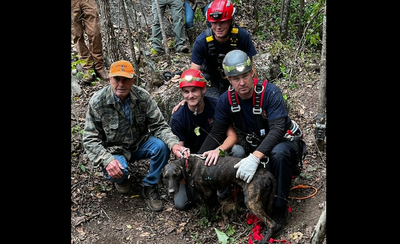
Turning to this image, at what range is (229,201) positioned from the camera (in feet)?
18.1

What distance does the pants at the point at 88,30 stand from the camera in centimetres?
809

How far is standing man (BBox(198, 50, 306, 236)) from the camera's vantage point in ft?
16.1

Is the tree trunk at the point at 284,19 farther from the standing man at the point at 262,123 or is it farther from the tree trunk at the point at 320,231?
the tree trunk at the point at 320,231

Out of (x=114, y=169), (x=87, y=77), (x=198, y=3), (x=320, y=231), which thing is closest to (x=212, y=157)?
(x=114, y=169)

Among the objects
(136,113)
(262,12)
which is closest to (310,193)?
(136,113)

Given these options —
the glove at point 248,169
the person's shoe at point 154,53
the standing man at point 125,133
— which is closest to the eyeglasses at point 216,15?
the standing man at point 125,133

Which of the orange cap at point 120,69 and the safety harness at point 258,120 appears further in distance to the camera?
the orange cap at point 120,69

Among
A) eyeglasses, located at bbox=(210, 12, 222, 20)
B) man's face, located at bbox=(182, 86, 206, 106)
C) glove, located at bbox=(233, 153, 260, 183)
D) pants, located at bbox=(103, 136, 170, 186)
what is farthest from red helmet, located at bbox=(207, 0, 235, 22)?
glove, located at bbox=(233, 153, 260, 183)

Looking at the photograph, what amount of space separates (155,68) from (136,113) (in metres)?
2.81

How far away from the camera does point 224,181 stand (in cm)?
502

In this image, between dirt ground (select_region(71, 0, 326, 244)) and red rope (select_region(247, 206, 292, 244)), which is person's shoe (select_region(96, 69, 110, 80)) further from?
red rope (select_region(247, 206, 292, 244))

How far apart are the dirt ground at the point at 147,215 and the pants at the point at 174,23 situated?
3626 mm

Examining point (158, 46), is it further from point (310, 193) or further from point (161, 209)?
point (310, 193)

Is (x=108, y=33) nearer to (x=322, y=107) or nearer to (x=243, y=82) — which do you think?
(x=243, y=82)
